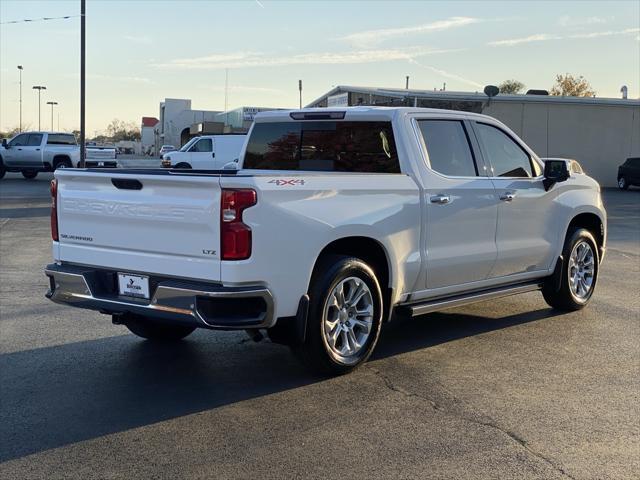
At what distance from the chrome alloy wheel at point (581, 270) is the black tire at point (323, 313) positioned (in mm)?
3118

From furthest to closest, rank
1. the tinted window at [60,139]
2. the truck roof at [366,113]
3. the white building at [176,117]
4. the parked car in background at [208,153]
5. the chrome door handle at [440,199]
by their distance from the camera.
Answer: the white building at [176,117]
the tinted window at [60,139]
the parked car in background at [208,153]
the truck roof at [366,113]
the chrome door handle at [440,199]

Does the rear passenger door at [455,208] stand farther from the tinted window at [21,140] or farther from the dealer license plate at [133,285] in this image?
the tinted window at [21,140]

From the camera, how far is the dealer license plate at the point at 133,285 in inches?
204

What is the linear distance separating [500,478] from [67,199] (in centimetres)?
366

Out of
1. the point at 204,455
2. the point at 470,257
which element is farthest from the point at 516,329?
the point at 204,455

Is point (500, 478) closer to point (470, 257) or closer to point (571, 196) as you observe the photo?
point (470, 257)

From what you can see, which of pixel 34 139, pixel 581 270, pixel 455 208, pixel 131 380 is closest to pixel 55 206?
pixel 131 380

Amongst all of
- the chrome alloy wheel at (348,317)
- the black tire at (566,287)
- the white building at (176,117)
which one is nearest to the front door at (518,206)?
the black tire at (566,287)

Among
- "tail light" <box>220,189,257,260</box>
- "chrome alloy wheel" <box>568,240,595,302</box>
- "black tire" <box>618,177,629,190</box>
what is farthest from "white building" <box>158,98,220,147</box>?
"tail light" <box>220,189,257,260</box>

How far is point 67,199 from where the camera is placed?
5.68 m

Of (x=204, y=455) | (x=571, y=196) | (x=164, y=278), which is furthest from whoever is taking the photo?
(x=571, y=196)

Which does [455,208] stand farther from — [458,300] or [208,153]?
[208,153]

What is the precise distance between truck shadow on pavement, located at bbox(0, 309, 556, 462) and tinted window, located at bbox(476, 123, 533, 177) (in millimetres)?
1539

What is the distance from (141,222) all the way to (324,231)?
127 centimetres
